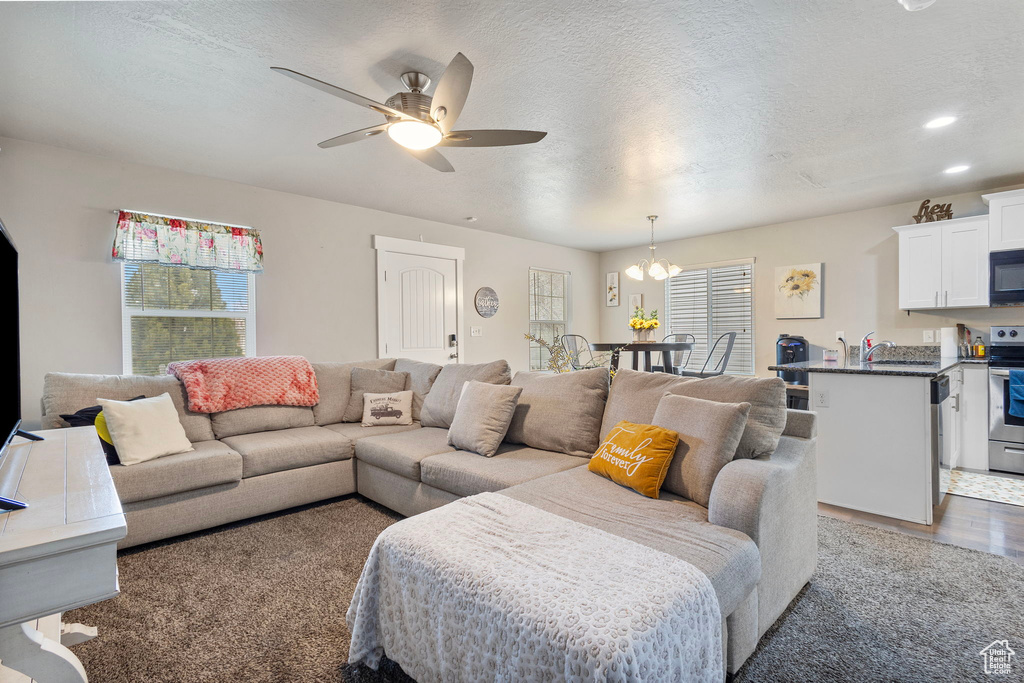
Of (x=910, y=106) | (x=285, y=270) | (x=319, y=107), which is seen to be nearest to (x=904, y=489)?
(x=910, y=106)

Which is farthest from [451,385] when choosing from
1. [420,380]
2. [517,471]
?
[517,471]

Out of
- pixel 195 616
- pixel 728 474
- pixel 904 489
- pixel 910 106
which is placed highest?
pixel 910 106

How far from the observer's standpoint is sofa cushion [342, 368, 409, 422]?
12.3ft

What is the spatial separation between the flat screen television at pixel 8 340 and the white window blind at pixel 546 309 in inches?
208

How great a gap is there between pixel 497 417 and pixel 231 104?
2.30 metres

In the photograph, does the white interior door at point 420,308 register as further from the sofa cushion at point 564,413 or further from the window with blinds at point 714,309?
the window with blinds at point 714,309

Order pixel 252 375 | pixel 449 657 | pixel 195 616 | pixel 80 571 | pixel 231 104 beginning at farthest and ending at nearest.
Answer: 1. pixel 252 375
2. pixel 231 104
3. pixel 195 616
4. pixel 449 657
5. pixel 80 571

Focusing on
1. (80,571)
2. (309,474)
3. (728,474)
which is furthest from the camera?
(309,474)

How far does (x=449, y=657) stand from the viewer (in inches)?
49.5

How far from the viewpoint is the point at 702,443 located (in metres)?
1.84

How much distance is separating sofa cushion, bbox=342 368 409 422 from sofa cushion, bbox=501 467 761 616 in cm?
208

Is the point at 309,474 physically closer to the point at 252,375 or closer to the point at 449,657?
the point at 252,375

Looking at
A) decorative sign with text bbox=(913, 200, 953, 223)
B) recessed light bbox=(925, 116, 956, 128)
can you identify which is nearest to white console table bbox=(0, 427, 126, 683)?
recessed light bbox=(925, 116, 956, 128)

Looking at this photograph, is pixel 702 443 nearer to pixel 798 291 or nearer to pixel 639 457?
pixel 639 457
